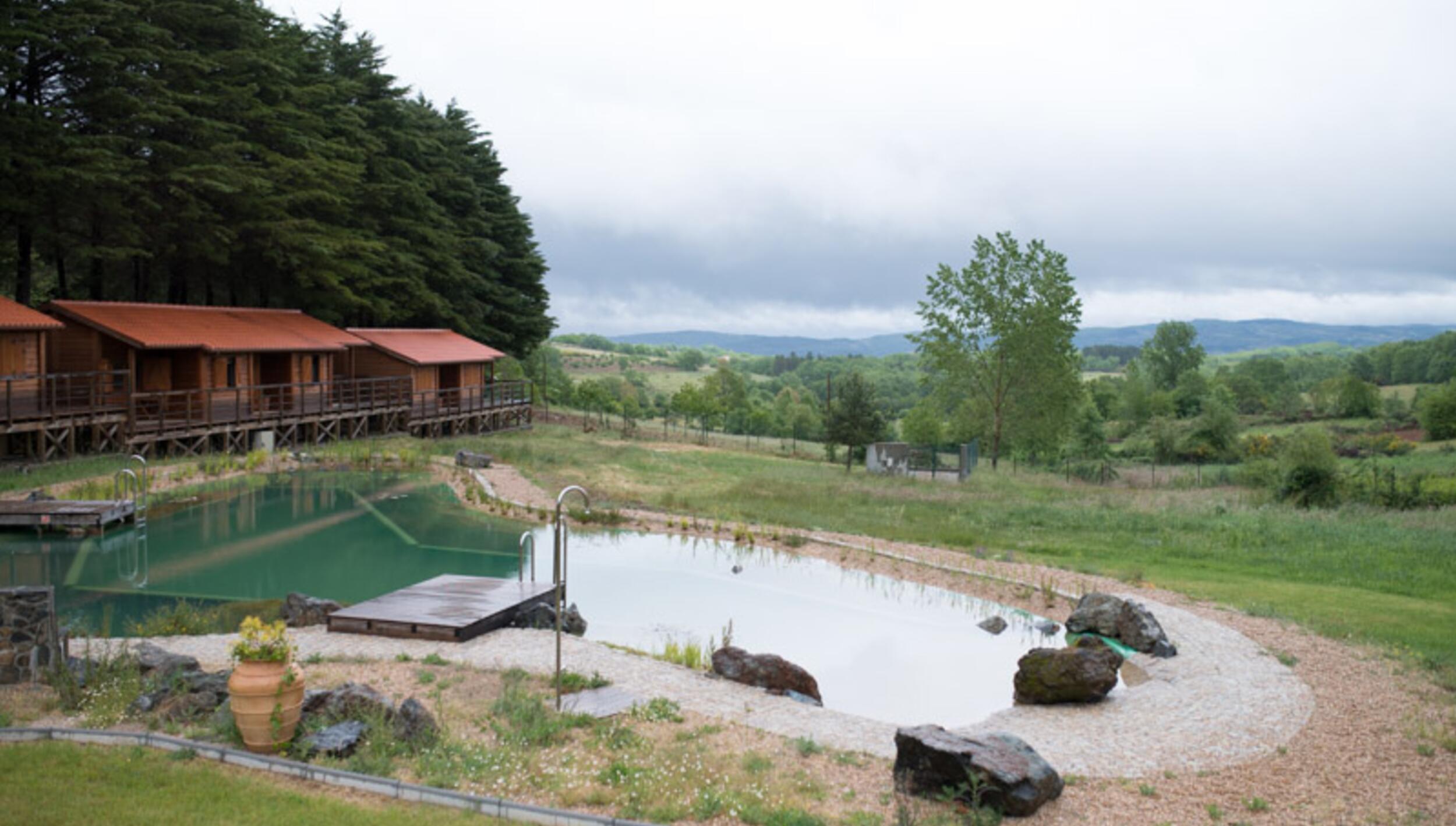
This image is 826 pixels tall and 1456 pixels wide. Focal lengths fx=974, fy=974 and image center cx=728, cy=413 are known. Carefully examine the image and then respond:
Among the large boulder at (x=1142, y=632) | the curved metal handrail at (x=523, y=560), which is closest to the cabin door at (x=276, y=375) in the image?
the curved metal handrail at (x=523, y=560)

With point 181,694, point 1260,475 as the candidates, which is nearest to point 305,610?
point 181,694

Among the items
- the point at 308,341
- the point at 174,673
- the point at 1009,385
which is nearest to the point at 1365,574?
the point at 174,673

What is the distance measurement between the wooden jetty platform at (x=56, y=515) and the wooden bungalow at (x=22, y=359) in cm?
619

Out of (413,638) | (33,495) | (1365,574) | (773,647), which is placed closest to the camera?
(413,638)

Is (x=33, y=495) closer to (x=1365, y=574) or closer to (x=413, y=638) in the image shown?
(x=413, y=638)

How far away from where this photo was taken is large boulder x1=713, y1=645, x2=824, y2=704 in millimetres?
10430

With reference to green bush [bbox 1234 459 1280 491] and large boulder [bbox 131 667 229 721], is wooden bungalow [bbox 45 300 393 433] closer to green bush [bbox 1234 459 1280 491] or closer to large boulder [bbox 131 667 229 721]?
large boulder [bbox 131 667 229 721]

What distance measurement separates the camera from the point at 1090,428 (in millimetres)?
58250

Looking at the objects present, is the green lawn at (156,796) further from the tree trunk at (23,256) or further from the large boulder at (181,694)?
the tree trunk at (23,256)

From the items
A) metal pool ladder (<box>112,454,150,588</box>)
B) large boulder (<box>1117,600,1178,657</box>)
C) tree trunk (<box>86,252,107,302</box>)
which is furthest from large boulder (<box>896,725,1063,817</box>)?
tree trunk (<box>86,252,107,302</box>)

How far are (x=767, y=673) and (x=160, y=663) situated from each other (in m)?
5.96

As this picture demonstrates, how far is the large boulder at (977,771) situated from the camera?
6.96 metres

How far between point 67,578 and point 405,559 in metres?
4.97

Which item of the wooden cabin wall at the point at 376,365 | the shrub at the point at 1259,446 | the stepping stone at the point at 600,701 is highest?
the wooden cabin wall at the point at 376,365
